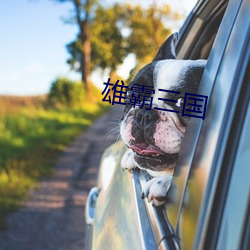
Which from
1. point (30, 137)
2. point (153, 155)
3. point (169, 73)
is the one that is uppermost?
point (169, 73)

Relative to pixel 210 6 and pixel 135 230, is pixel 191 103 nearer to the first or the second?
pixel 135 230

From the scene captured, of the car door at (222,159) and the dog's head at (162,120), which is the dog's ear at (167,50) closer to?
the dog's head at (162,120)

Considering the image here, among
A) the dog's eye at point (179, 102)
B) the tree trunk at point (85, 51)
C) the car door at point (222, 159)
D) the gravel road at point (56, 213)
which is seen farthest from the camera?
the tree trunk at point (85, 51)

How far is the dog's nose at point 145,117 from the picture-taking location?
4.98 feet

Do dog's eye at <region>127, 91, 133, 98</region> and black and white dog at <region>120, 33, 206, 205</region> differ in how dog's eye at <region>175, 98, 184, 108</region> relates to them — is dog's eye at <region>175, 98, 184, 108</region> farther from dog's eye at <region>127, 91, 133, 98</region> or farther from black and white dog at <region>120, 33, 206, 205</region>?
dog's eye at <region>127, 91, 133, 98</region>

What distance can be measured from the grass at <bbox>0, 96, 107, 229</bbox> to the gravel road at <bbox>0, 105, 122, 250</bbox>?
132 millimetres

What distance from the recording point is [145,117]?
1.53 m

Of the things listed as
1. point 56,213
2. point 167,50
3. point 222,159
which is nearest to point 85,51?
point 56,213

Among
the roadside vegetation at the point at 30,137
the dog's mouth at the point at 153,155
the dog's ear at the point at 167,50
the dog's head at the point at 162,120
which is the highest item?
the dog's ear at the point at 167,50

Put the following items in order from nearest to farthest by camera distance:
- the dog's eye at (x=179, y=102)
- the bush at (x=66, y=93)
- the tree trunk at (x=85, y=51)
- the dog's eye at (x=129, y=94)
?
the dog's eye at (x=179, y=102) < the dog's eye at (x=129, y=94) < the tree trunk at (x=85, y=51) < the bush at (x=66, y=93)

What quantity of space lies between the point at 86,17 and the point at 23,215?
1543 centimetres

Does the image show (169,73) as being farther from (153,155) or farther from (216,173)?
A: (216,173)

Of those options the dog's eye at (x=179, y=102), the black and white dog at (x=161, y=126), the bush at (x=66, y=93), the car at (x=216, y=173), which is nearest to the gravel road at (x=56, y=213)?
the black and white dog at (x=161, y=126)

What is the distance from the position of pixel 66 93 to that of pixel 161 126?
712 inches
